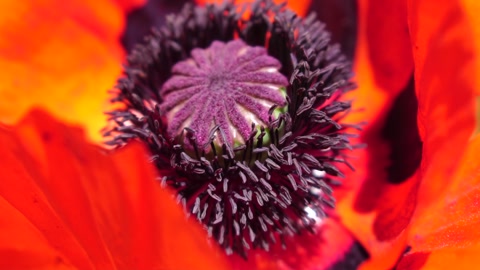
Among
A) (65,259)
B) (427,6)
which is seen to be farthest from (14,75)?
(427,6)

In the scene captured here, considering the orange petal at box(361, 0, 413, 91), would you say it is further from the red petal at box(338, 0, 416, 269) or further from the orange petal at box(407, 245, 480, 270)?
the orange petal at box(407, 245, 480, 270)

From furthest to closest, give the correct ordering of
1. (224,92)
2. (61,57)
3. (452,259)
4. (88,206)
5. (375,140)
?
(61,57)
(375,140)
(224,92)
(452,259)
(88,206)

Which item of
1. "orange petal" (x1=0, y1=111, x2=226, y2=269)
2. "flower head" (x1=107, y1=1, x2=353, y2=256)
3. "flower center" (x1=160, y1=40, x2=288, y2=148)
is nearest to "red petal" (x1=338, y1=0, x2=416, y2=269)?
"flower head" (x1=107, y1=1, x2=353, y2=256)

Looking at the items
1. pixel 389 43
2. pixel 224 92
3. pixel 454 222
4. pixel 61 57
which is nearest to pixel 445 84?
pixel 454 222

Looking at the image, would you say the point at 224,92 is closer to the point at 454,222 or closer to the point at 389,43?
the point at 389,43

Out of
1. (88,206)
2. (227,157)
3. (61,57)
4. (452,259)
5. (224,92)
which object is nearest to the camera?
(88,206)

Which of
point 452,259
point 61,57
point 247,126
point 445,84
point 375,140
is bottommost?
point 452,259

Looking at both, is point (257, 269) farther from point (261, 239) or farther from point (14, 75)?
point (14, 75)
